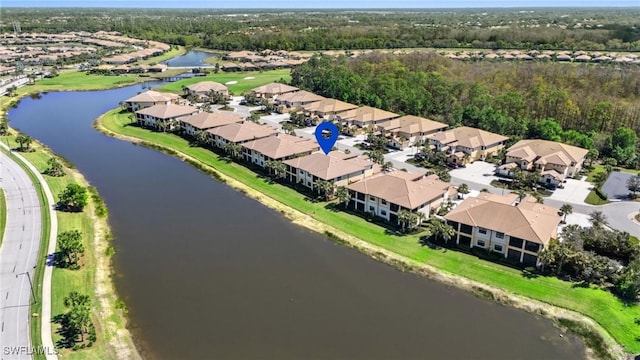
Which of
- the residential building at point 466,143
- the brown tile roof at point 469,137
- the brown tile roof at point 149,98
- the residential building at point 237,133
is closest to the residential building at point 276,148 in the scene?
the residential building at point 237,133

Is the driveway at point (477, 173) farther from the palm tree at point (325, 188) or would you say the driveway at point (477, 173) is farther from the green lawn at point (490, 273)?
the green lawn at point (490, 273)

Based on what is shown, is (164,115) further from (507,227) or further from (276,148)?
(507,227)

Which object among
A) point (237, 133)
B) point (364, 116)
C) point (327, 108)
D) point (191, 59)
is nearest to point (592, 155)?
point (364, 116)

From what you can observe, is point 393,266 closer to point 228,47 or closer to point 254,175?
point 254,175

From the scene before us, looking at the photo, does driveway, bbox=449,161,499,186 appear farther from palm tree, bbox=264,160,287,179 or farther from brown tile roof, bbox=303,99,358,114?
brown tile roof, bbox=303,99,358,114

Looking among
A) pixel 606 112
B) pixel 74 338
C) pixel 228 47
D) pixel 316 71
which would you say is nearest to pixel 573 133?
pixel 606 112

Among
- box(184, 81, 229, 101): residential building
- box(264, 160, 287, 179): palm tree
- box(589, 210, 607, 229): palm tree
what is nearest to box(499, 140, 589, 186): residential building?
box(589, 210, 607, 229): palm tree
